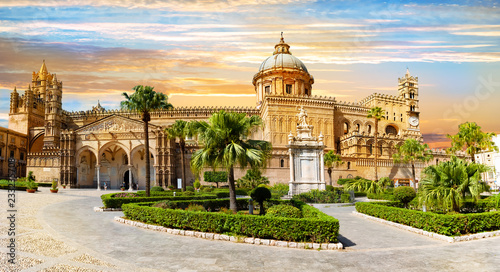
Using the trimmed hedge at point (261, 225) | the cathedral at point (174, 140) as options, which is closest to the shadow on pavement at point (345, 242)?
the trimmed hedge at point (261, 225)

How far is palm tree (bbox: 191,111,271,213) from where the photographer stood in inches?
731

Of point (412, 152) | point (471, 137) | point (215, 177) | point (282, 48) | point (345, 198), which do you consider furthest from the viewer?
point (282, 48)

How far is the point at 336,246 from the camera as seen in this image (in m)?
11.6

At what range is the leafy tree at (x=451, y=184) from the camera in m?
16.0

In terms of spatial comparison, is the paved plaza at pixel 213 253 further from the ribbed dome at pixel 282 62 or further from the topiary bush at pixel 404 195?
the ribbed dome at pixel 282 62

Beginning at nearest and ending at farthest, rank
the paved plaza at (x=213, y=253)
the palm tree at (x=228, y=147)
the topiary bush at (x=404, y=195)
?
the paved plaza at (x=213, y=253) → the palm tree at (x=228, y=147) → the topiary bush at (x=404, y=195)

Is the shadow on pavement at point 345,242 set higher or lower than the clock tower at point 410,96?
lower

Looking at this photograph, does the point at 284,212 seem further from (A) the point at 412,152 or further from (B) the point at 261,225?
(A) the point at 412,152

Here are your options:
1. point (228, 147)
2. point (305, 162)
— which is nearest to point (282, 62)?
point (305, 162)

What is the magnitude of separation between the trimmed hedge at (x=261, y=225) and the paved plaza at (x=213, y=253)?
647 millimetres

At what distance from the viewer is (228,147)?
1883 cm

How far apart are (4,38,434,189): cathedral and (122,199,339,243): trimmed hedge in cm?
2843

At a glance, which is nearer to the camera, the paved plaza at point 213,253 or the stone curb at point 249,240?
the paved plaza at point 213,253

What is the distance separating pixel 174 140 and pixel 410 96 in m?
57.3
